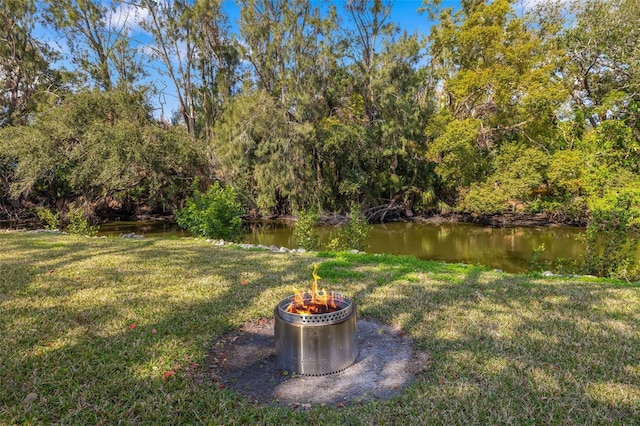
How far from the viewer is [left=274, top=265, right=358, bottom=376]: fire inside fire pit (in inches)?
93.2

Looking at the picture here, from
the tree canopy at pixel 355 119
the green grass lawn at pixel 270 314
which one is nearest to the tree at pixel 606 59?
the tree canopy at pixel 355 119

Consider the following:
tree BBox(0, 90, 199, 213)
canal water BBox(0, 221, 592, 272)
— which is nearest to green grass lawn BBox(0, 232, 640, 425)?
canal water BBox(0, 221, 592, 272)

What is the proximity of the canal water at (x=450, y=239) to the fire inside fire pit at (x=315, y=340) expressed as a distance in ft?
22.0

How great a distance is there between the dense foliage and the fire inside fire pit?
456 inches

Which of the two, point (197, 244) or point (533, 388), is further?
point (197, 244)

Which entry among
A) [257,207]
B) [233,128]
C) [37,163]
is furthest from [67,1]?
[257,207]

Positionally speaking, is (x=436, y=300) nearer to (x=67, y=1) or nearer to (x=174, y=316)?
(x=174, y=316)

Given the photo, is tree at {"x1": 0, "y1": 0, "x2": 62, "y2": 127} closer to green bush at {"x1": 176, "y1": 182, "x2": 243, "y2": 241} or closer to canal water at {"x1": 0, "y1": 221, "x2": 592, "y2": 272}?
canal water at {"x1": 0, "y1": 221, "x2": 592, "y2": 272}

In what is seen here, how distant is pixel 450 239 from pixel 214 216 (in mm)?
7593

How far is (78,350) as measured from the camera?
2539 mm

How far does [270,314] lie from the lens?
337 cm

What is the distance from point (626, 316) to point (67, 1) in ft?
74.5

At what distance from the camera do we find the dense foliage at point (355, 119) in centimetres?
1248

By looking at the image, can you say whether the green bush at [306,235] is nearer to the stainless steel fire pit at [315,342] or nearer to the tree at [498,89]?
the stainless steel fire pit at [315,342]
